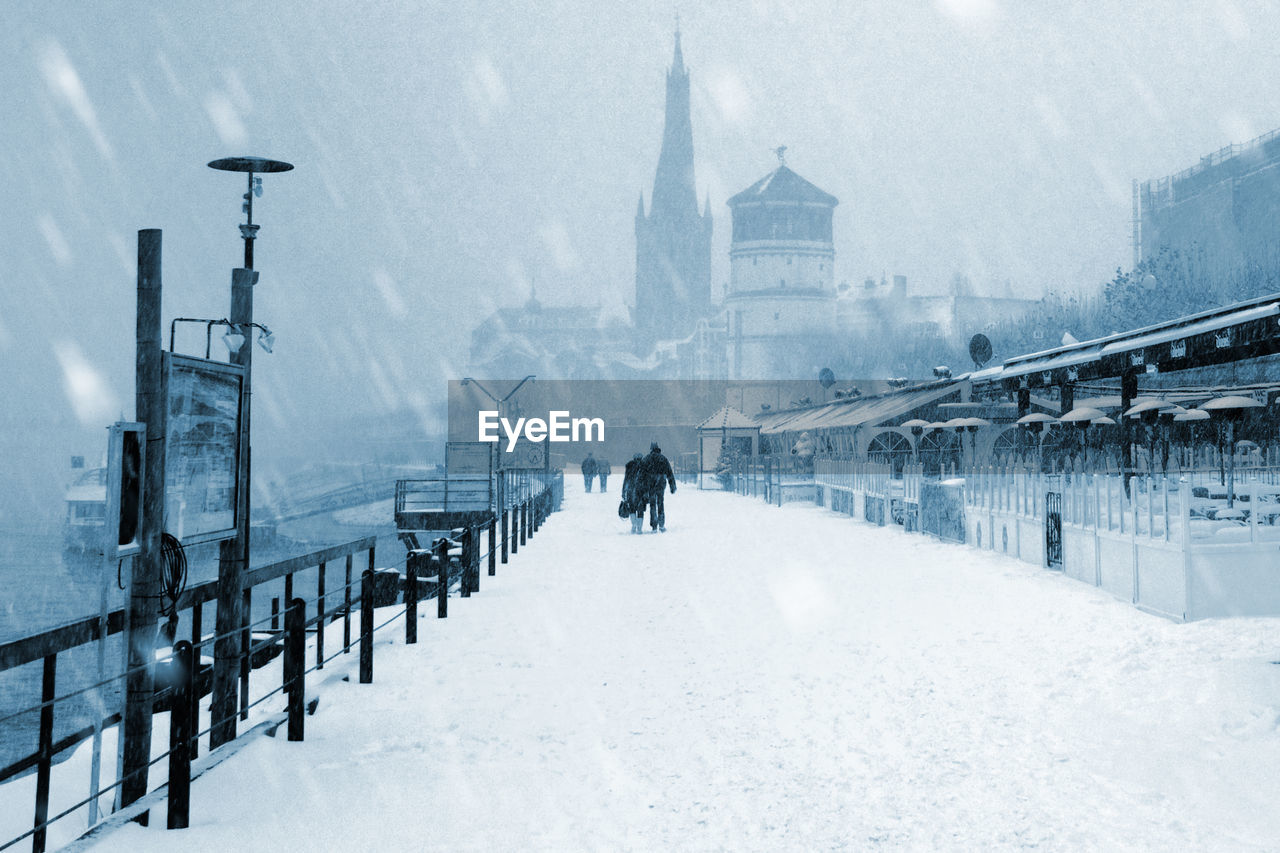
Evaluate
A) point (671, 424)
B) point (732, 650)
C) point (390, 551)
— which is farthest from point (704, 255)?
point (732, 650)

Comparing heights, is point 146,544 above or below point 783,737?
above

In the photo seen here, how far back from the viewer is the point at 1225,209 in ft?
226

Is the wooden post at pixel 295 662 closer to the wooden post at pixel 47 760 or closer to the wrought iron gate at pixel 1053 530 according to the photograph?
the wooden post at pixel 47 760

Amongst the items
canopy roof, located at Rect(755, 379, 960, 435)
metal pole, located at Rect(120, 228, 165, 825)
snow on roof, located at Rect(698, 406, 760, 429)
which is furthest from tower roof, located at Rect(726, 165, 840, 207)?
metal pole, located at Rect(120, 228, 165, 825)

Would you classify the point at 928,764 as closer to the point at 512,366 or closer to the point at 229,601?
the point at 229,601

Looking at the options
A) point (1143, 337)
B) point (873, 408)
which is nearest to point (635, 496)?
point (873, 408)

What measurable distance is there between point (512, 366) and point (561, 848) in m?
127

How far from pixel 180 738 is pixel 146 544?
0.94m

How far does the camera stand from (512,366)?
131 m

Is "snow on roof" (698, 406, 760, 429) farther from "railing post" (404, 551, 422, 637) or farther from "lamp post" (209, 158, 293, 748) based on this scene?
"lamp post" (209, 158, 293, 748)

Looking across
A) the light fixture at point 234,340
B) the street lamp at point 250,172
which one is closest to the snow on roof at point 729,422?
the street lamp at point 250,172

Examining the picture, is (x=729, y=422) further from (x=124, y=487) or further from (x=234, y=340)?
(x=124, y=487)

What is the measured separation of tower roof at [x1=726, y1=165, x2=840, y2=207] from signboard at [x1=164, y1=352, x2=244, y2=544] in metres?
97.0

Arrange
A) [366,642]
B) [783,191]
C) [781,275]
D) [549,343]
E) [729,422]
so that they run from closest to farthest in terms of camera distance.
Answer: [366,642] < [729,422] < [783,191] < [781,275] < [549,343]
